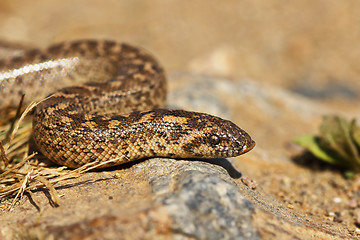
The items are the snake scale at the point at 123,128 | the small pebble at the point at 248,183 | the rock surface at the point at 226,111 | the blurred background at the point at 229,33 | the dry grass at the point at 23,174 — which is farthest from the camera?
the blurred background at the point at 229,33

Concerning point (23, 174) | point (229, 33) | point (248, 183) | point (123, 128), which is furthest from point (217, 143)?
point (229, 33)

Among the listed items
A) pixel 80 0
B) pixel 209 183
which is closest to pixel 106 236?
pixel 209 183

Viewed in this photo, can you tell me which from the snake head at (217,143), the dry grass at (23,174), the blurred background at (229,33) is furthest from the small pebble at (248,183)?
the blurred background at (229,33)

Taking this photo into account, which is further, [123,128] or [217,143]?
[123,128]

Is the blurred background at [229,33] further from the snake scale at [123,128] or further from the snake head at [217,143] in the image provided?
the snake head at [217,143]

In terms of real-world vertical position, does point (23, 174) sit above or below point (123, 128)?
below

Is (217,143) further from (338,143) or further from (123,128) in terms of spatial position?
(338,143)
